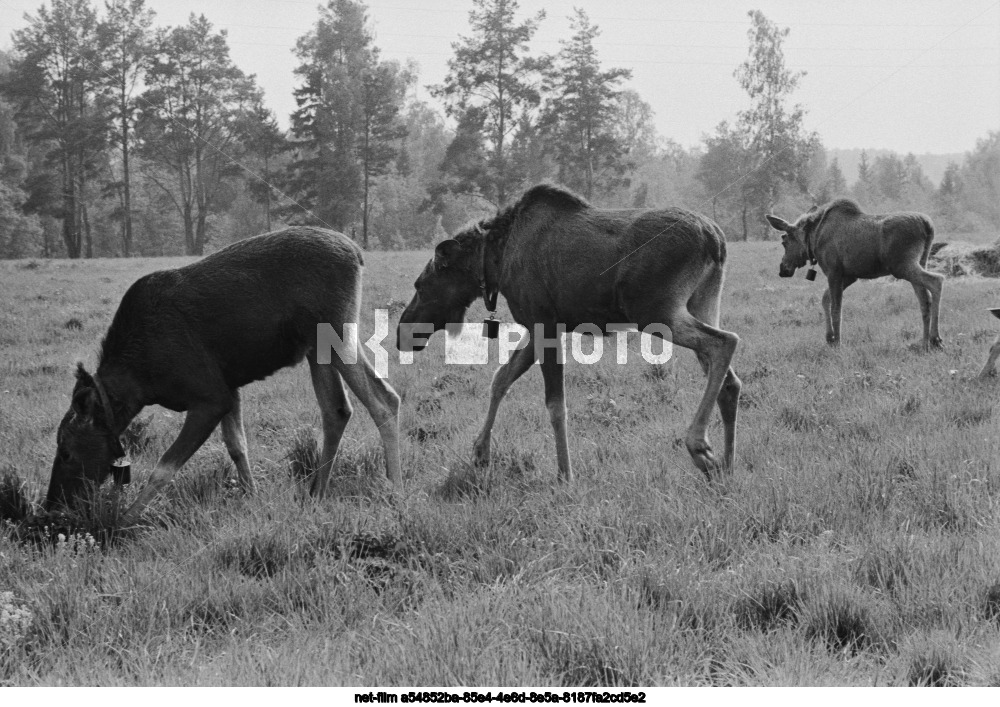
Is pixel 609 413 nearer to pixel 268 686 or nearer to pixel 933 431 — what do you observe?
pixel 933 431

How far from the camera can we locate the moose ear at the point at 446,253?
634 centimetres

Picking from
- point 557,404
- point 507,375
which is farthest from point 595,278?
point 507,375

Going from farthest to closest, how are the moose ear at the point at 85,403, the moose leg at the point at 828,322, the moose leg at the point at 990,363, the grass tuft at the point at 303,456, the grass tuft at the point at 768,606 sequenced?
the moose leg at the point at 828,322 → the moose leg at the point at 990,363 → the grass tuft at the point at 303,456 → the moose ear at the point at 85,403 → the grass tuft at the point at 768,606

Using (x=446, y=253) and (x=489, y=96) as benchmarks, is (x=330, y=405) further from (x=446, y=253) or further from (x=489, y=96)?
(x=489, y=96)

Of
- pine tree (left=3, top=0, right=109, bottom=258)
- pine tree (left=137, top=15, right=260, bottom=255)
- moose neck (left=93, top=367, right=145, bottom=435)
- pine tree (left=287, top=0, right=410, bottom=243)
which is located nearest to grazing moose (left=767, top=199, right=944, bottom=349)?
pine tree (left=287, top=0, right=410, bottom=243)

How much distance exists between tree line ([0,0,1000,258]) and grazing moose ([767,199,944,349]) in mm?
2829

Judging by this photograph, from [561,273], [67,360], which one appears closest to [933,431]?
[561,273]

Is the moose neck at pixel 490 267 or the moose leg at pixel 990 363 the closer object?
the moose neck at pixel 490 267

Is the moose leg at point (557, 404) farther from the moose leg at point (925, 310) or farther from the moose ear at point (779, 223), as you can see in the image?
the moose ear at point (779, 223)

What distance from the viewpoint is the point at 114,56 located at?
7.78m

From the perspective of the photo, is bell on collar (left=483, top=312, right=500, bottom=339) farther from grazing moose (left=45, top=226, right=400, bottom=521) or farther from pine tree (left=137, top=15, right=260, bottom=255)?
pine tree (left=137, top=15, right=260, bottom=255)

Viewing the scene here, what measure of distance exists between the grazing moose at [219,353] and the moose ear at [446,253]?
0.82 meters

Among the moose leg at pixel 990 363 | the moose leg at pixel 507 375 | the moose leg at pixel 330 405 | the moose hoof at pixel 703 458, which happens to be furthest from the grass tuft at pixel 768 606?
the moose leg at pixel 990 363

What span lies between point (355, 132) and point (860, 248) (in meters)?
8.23
